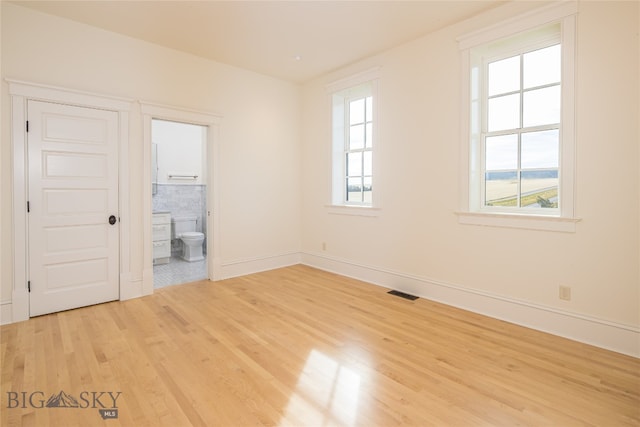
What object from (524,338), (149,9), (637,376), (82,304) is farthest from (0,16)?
(637,376)

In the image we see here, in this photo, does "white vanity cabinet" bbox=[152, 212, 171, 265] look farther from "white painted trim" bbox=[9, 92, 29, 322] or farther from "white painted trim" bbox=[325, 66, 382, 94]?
"white painted trim" bbox=[325, 66, 382, 94]

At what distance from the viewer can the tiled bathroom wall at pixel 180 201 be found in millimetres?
6152

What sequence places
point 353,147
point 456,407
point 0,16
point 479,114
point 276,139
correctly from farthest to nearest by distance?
1. point 276,139
2. point 353,147
3. point 479,114
4. point 0,16
5. point 456,407

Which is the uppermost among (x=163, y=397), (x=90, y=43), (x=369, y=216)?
(x=90, y=43)

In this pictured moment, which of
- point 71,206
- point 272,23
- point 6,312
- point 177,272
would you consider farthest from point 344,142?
point 6,312

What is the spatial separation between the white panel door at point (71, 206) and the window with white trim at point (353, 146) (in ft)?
9.72

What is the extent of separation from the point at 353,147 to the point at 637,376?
12.6ft

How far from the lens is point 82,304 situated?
3592 millimetres

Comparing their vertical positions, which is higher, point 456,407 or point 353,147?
point 353,147

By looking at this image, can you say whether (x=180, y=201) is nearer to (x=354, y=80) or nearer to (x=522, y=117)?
(x=354, y=80)

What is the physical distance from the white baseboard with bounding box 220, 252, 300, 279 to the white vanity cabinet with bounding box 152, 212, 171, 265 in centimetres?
163

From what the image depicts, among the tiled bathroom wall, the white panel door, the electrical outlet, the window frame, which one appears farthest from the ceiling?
the tiled bathroom wall

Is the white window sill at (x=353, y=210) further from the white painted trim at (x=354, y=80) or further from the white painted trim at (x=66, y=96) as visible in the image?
the white painted trim at (x=66, y=96)

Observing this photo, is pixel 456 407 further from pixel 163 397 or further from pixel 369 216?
pixel 369 216
